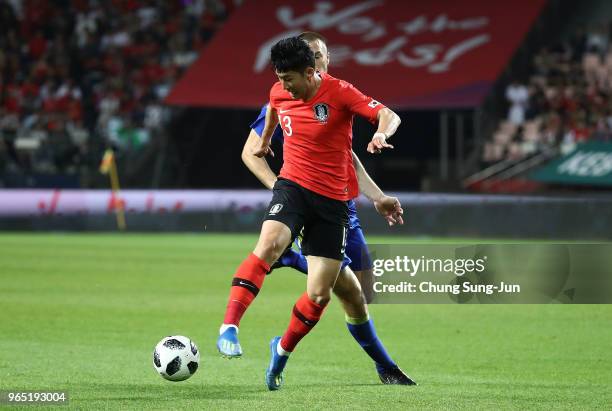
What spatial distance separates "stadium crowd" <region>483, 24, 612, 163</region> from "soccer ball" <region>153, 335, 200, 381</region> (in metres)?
17.3

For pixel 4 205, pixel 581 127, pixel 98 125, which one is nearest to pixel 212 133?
pixel 98 125

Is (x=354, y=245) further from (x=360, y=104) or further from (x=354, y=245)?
(x=360, y=104)

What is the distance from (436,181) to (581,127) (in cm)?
321

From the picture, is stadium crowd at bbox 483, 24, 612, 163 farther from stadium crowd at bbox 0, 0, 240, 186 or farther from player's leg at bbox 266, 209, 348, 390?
player's leg at bbox 266, 209, 348, 390

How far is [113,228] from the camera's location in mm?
24734

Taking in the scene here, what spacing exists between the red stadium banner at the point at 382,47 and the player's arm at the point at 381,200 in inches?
686

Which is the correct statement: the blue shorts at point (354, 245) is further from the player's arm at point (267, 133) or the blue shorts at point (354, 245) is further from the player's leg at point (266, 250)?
the player's leg at point (266, 250)

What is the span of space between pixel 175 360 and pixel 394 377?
1420 millimetres

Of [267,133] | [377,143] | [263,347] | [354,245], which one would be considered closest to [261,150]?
[267,133]

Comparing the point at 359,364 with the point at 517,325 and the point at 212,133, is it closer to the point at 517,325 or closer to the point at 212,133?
the point at 517,325

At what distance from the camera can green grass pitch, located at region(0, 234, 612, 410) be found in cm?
678

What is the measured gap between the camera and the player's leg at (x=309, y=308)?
6805 mm

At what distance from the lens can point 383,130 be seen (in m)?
6.43

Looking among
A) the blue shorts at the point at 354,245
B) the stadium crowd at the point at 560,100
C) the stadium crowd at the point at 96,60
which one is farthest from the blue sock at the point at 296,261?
the stadium crowd at the point at 96,60
